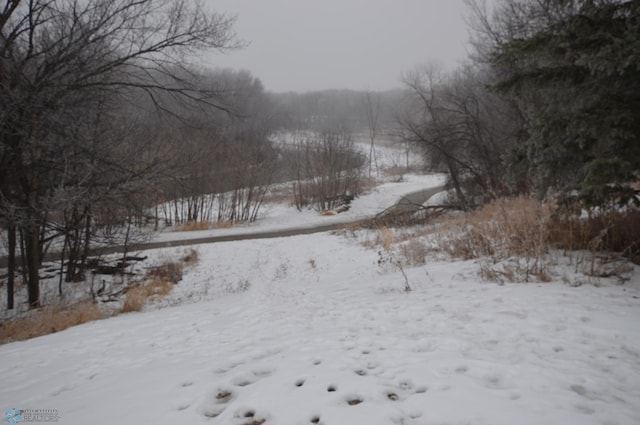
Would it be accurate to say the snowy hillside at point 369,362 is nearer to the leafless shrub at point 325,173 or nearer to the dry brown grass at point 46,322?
the dry brown grass at point 46,322

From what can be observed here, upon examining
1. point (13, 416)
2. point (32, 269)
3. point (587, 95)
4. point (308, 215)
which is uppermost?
point (587, 95)

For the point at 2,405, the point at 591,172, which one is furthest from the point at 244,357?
the point at 591,172

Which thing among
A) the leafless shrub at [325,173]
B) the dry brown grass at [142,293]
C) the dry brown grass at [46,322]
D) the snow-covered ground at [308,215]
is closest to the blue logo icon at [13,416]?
the dry brown grass at [46,322]

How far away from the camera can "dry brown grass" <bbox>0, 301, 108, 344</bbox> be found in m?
5.88

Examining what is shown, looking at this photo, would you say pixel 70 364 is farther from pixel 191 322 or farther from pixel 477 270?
pixel 477 270

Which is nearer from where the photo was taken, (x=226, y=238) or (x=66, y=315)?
(x=66, y=315)

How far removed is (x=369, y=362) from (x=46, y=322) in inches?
280

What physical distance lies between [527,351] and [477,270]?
8.89 feet

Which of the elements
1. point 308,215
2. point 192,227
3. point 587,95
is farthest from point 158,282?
point 308,215

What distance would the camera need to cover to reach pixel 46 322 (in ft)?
20.4

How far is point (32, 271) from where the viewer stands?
8281 mm

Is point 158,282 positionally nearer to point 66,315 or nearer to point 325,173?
point 66,315

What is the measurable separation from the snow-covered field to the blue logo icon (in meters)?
0.18

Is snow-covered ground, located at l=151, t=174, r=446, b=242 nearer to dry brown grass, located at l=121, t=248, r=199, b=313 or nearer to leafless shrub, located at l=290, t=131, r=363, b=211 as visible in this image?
leafless shrub, located at l=290, t=131, r=363, b=211
